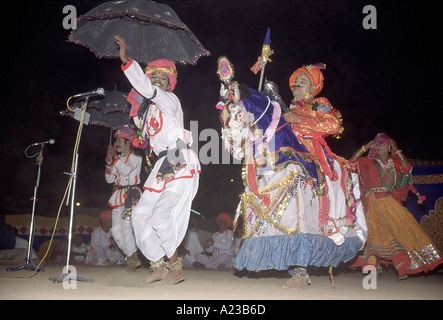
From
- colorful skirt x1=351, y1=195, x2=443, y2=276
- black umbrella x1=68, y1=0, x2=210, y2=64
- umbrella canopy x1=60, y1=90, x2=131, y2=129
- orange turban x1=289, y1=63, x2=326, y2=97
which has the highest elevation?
black umbrella x1=68, y1=0, x2=210, y2=64

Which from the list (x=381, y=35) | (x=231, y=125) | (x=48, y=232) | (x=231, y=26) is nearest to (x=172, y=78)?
(x=231, y=125)

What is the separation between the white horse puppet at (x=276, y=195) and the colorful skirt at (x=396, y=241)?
1.69m

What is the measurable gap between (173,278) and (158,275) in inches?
8.0

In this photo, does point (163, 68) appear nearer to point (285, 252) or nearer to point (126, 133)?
point (126, 133)

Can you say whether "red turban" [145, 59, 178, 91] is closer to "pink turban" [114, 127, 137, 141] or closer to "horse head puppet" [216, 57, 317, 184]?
"horse head puppet" [216, 57, 317, 184]

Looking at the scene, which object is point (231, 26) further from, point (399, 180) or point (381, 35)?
point (399, 180)

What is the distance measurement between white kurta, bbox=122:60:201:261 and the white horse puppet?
537 mm

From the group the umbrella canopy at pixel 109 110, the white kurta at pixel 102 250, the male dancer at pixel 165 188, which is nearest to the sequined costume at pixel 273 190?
the male dancer at pixel 165 188

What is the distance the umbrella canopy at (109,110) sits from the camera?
635 centimetres

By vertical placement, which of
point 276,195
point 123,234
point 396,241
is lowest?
point 396,241

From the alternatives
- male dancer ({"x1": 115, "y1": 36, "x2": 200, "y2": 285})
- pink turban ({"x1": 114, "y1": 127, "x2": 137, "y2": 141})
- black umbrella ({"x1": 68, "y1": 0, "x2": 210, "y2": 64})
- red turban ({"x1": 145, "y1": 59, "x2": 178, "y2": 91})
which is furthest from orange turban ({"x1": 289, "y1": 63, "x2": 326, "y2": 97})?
pink turban ({"x1": 114, "y1": 127, "x2": 137, "y2": 141})

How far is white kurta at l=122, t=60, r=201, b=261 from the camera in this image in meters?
4.16

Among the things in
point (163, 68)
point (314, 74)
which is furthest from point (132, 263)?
point (314, 74)

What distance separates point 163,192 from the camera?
427 cm
